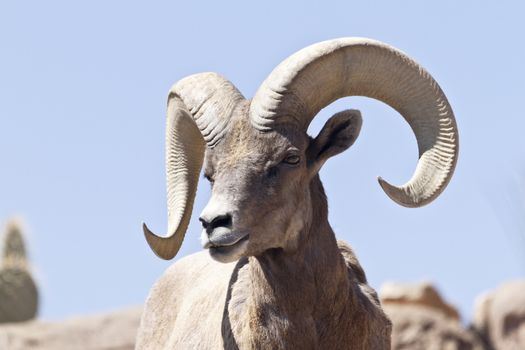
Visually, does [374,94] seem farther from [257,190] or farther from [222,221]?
[222,221]

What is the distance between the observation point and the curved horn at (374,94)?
28.3 feet

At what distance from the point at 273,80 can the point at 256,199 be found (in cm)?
80

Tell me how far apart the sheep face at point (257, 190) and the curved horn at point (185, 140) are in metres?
0.37

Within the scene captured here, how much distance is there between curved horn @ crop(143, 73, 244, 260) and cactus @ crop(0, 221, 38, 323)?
39.8ft

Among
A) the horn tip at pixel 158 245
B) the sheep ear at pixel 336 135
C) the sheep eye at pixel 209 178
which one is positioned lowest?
the horn tip at pixel 158 245

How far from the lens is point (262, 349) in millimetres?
8453

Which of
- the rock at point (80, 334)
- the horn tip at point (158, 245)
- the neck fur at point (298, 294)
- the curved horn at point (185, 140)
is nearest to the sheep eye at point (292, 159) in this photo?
the neck fur at point (298, 294)

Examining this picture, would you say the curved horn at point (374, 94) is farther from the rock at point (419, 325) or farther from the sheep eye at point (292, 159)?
the rock at point (419, 325)

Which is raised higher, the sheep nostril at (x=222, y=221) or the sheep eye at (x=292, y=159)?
the sheep eye at (x=292, y=159)

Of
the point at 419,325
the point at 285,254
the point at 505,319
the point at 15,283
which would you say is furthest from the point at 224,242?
the point at 15,283

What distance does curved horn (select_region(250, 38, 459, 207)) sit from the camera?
28.3 feet

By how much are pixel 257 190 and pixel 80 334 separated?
40.8ft

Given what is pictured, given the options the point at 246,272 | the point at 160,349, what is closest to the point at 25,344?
the point at 160,349

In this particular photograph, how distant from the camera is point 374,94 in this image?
9.02 meters
